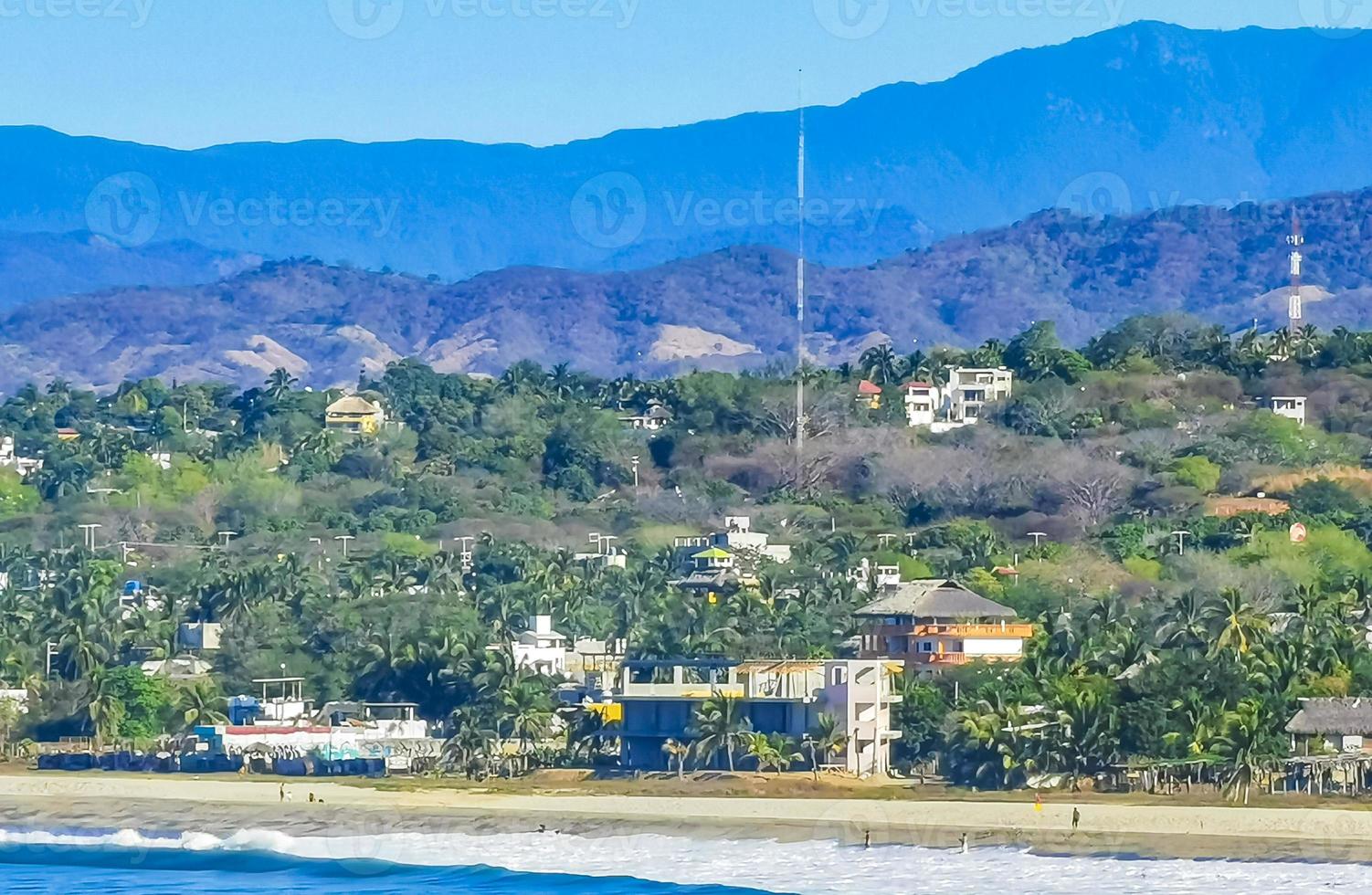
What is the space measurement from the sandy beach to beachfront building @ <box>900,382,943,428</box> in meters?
46.8

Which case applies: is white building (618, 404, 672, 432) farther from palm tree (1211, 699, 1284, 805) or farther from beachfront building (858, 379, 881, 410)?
palm tree (1211, 699, 1284, 805)

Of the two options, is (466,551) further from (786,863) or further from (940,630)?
(786,863)

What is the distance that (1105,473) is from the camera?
274 ft

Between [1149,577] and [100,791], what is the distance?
2404cm

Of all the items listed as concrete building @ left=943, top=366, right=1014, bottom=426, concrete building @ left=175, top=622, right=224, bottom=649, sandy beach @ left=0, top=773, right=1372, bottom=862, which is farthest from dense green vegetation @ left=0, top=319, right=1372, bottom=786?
sandy beach @ left=0, top=773, right=1372, bottom=862

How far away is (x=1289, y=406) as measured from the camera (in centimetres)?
9012

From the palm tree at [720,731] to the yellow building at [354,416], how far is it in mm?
53671

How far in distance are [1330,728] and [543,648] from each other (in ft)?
57.2

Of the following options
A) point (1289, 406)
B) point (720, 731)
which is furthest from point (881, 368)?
point (720, 731)

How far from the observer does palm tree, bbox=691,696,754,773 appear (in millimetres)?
47875

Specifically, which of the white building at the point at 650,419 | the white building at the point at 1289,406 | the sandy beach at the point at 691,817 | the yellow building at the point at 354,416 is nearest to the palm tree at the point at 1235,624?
the sandy beach at the point at 691,817

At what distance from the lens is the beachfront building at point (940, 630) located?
173 ft

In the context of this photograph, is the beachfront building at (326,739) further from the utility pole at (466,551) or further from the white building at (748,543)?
the white building at (748,543)

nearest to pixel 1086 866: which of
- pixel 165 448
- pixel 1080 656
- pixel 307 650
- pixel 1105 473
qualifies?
pixel 1080 656
